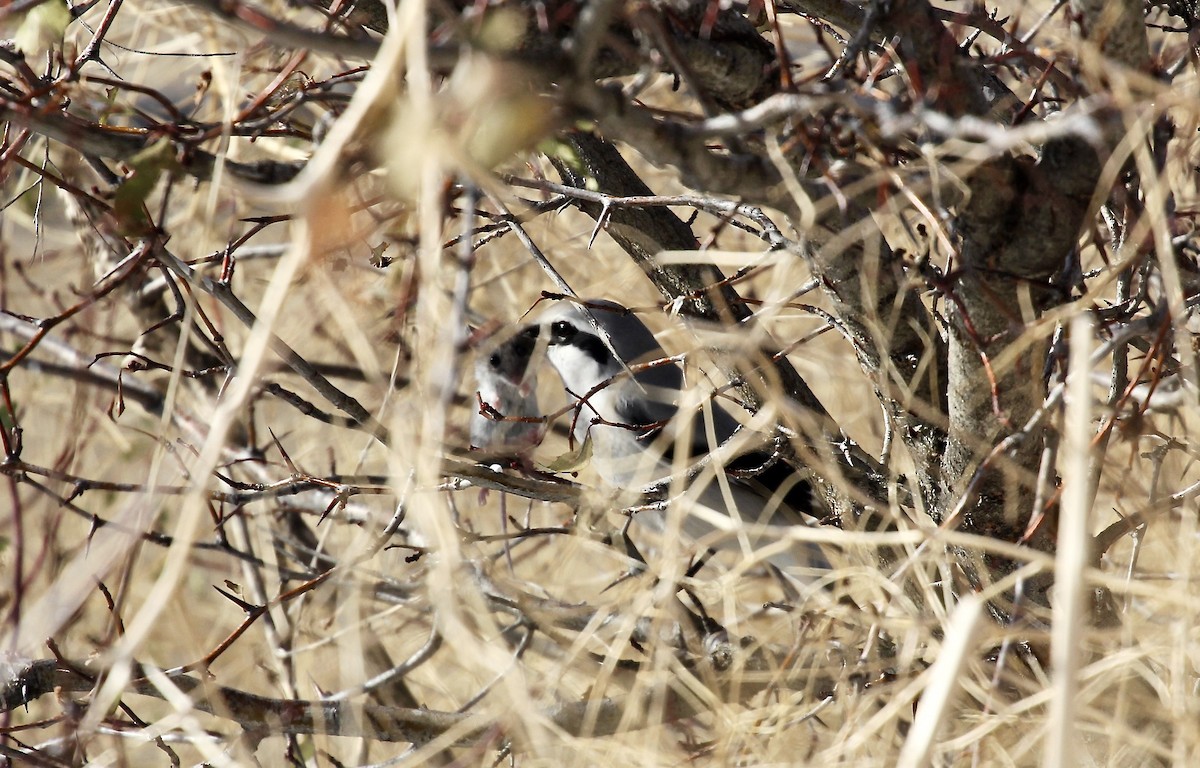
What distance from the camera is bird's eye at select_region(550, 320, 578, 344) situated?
389 centimetres

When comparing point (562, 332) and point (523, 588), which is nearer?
point (523, 588)

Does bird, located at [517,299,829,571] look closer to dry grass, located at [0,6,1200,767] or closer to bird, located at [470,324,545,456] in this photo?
bird, located at [470,324,545,456]

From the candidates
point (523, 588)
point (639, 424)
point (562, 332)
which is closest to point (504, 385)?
point (562, 332)

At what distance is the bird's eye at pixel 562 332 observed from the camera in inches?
153

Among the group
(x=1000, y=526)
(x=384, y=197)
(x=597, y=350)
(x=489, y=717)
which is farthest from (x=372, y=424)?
(x=597, y=350)

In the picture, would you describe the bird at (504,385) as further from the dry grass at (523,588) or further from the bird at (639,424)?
the dry grass at (523,588)

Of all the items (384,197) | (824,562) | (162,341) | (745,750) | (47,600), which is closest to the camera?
(384,197)

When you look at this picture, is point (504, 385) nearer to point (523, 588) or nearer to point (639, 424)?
point (639, 424)

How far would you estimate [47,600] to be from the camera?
2.05 meters

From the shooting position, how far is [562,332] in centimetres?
392

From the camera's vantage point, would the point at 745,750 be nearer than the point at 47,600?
No

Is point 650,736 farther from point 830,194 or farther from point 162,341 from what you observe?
point 162,341

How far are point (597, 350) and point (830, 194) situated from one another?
91.2 inches

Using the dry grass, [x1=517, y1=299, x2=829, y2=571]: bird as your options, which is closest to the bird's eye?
[x1=517, y1=299, x2=829, y2=571]: bird
